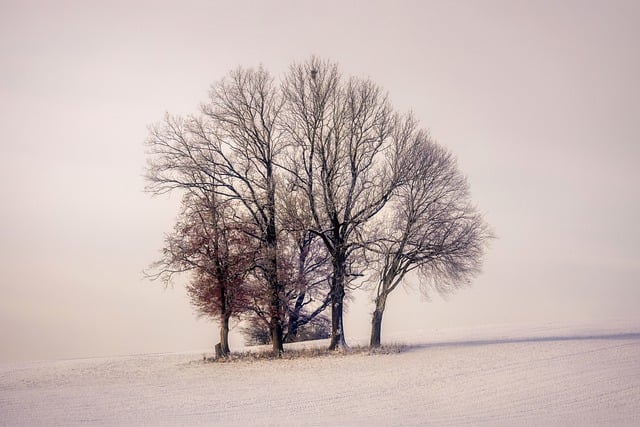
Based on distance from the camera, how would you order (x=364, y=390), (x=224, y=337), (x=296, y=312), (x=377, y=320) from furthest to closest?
(x=296, y=312) < (x=224, y=337) < (x=377, y=320) < (x=364, y=390)

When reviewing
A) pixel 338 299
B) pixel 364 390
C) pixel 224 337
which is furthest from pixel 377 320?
pixel 364 390

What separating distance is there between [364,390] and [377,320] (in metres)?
10.2

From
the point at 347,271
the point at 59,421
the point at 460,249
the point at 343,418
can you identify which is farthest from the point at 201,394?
the point at 460,249

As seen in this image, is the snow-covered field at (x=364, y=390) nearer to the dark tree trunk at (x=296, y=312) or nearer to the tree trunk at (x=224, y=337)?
the tree trunk at (x=224, y=337)

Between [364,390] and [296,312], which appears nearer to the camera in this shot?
[364,390]

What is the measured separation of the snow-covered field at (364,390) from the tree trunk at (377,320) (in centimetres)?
197

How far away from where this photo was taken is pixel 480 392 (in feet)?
66.7

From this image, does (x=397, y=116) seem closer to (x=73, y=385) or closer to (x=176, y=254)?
(x=176, y=254)

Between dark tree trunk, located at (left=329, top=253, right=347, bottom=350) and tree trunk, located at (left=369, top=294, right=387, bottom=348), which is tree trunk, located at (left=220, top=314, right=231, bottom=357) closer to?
dark tree trunk, located at (left=329, top=253, right=347, bottom=350)

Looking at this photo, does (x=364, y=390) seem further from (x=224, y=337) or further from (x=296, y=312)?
(x=296, y=312)

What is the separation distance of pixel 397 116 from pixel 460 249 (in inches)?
286

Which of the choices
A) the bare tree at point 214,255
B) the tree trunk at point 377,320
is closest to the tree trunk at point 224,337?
the bare tree at point 214,255

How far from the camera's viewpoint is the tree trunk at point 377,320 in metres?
31.2

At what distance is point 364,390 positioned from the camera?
21344 mm
